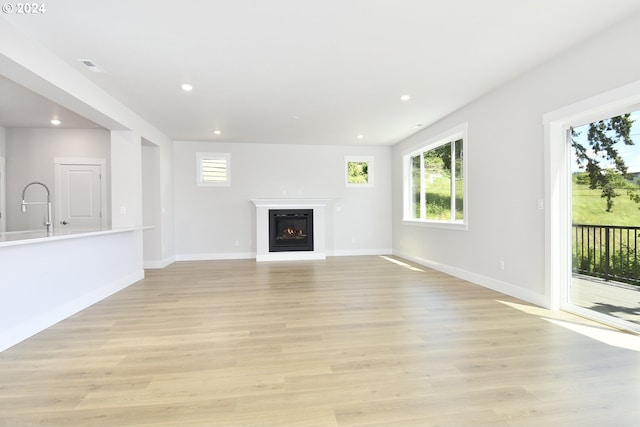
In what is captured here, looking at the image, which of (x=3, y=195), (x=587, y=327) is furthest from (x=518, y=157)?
(x=3, y=195)

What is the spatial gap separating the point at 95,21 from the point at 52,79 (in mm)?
970

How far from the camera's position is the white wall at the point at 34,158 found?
5848 mm

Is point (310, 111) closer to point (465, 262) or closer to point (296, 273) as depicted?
point (296, 273)

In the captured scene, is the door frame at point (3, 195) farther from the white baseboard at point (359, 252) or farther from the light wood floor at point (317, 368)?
the white baseboard at point (359, 252)

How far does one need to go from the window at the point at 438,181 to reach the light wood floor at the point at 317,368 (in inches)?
78.9

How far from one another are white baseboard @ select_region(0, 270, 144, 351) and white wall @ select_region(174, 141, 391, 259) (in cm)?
268

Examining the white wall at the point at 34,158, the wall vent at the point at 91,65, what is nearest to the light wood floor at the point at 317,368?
the wall vent at the point at 91,65

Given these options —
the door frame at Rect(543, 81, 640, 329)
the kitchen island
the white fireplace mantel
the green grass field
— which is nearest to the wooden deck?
the door frame at Rect(543, 81, 640, 329)

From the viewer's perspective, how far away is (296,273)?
5.62 m

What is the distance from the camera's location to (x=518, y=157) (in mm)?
3865

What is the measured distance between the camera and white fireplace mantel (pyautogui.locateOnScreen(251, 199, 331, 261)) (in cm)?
718

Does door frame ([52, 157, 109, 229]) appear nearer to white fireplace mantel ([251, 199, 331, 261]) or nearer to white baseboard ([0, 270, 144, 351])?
white baseboard ([0, 270, 144, 351])

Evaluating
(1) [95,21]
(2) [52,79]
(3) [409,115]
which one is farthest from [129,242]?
(3) [409,115]

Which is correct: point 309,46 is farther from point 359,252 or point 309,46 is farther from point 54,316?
point 359,252
